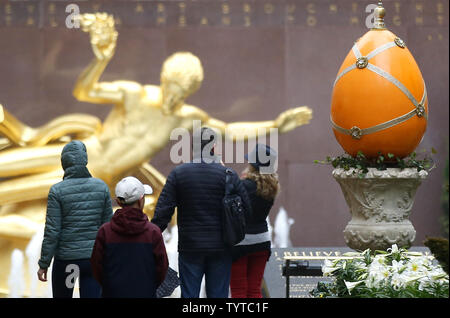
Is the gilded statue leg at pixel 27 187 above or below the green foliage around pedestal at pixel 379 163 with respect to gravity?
below

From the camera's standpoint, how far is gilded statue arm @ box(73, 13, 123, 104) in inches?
383

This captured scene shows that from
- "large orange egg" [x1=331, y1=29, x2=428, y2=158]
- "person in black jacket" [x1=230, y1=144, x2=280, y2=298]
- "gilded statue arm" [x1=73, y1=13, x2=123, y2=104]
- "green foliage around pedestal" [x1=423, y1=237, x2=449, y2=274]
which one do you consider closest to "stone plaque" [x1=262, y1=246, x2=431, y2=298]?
"person in black jacket" [x1=230, y1=144, x2=280, y2=298]

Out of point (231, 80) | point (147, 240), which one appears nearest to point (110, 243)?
point (147, 240)

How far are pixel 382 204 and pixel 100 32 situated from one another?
5.19 metres

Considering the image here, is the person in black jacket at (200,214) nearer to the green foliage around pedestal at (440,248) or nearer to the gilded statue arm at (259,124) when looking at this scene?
the green foliage around pedestal at (440,248)

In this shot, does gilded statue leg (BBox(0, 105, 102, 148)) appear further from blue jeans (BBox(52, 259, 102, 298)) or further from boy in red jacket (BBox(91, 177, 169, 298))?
boy in red jacket (BBox(91, 177, 169, 298))

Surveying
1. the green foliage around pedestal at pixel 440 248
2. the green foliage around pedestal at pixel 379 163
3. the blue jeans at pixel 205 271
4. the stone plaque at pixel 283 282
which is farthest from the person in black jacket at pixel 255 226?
the green foliage around pedestal at pixel 440 248

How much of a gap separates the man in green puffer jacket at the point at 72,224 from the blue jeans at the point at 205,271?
22.9 inches

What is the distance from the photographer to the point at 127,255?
4.54 meters

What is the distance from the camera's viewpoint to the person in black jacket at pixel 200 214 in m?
5.50

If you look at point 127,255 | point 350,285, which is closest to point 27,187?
point 127,255

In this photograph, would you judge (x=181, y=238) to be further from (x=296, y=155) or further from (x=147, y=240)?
(x=296, y=155)

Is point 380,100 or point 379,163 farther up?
point 380,100

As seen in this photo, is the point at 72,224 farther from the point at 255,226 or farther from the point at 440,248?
the point at 440,248
